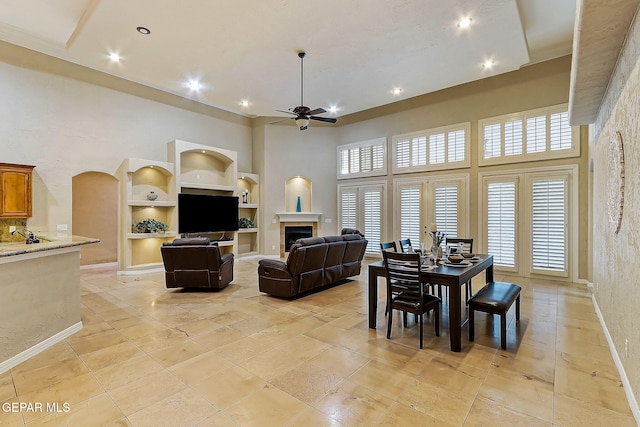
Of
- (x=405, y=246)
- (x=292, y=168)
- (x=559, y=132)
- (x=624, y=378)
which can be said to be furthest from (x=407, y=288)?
(x=292, y=168)

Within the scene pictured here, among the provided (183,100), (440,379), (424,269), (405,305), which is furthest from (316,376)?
(183,100)

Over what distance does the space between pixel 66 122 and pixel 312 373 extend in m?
7.66

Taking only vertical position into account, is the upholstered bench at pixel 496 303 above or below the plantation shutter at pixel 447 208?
below

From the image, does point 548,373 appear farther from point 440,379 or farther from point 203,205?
point 203,205

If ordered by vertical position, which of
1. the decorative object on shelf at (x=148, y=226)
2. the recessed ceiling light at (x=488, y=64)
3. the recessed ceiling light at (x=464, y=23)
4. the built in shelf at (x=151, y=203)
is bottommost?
the decorative object on shelf at (x=148, y=226)

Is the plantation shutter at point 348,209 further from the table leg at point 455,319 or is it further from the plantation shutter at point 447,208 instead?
the table leg at point 455,319

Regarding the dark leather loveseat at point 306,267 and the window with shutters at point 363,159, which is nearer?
the dark leather loveseat at point 306,267

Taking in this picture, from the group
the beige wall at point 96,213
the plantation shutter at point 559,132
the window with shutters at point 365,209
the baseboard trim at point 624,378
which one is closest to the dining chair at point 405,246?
the baseboard trim at point 624,378

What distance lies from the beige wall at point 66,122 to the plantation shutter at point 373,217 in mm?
5937

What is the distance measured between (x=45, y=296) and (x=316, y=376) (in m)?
3.13

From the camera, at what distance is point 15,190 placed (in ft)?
19.6

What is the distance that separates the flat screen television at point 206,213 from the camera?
26.8ft

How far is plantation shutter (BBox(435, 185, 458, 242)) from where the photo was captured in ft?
25.6

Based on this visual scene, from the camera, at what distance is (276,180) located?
10.2 m
